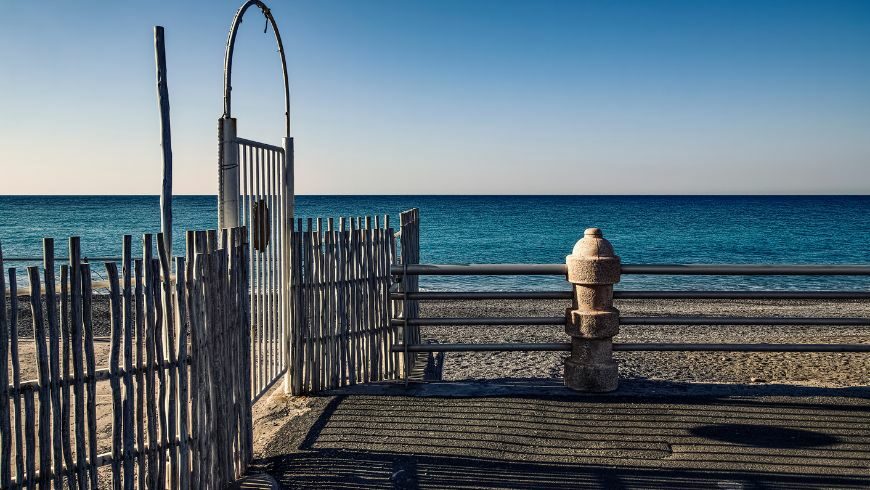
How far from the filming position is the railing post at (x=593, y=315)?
6133mm

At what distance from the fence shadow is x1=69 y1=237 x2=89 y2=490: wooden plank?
1.53m

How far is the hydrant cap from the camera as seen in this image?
618 centimetres

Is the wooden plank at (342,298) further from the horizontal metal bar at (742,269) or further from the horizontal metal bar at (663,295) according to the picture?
the horizontal metal bar at (742,269)

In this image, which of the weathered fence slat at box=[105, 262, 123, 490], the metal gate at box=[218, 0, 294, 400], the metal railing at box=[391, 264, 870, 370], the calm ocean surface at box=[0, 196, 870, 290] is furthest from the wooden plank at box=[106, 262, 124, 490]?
the calm ocean surface at box=[0, 196, 870, 290]

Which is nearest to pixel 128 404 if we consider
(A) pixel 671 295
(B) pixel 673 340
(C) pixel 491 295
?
(C) pixel 491 295

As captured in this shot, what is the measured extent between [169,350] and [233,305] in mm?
828

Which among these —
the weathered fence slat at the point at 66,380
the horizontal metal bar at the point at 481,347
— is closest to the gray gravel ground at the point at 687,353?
the horizontal metal bar at the point at 481,347

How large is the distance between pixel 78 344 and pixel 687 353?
9.84m

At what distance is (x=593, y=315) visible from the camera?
244 inches

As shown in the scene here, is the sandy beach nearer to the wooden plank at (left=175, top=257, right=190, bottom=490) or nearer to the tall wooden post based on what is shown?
the tall wooden post

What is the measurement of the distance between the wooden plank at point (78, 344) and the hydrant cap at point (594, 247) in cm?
431

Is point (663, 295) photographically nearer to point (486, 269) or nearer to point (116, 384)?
point (486, 269)

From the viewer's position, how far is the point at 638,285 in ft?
80.0

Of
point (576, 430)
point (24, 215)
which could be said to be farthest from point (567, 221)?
point (576, 430)
